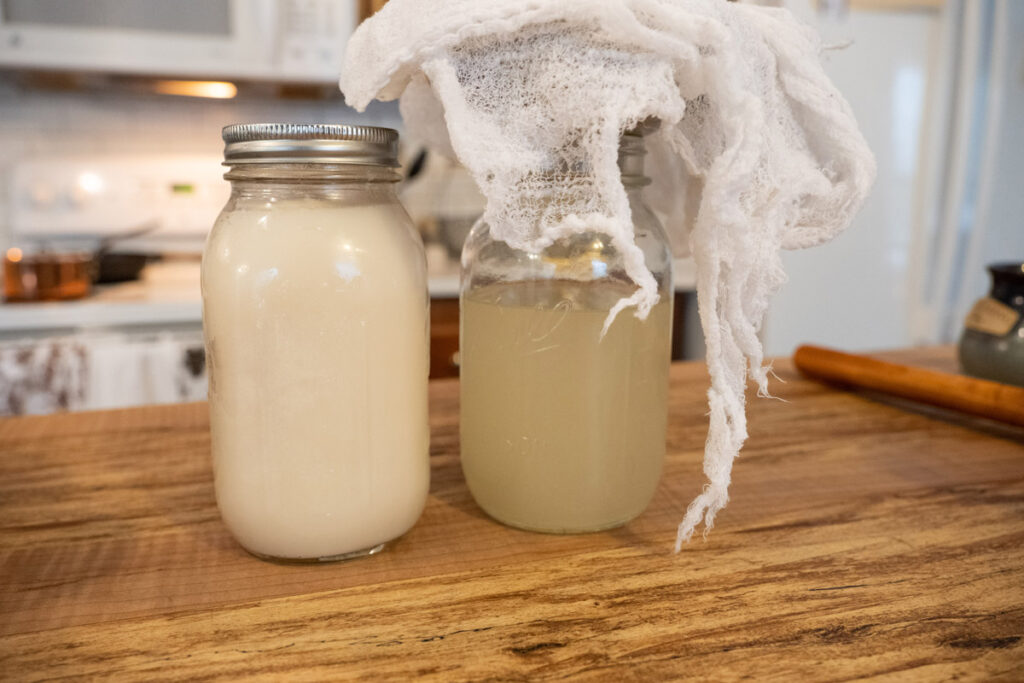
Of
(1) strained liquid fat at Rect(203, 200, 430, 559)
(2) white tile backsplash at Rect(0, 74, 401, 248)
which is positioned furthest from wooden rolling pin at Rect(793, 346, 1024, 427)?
(2) white tile backsplash at Rect(0, 74, 401, 248)

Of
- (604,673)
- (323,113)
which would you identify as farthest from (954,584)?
(323,113)

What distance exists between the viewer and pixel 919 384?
70 cm

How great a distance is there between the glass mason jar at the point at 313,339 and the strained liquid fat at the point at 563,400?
54 millimetres

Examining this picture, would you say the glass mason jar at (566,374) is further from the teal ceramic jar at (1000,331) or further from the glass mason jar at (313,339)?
the teal ceramic jar at (1000,331)

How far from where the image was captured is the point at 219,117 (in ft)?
5.91

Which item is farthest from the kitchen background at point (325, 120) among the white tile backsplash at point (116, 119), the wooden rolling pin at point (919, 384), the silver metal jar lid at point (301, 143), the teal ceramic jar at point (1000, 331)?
the silver metal jar lid at point (301, 143)

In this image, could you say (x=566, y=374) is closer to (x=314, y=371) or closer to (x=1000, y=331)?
(x=314, y=371)

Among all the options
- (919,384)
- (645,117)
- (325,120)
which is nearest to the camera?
(645,117)

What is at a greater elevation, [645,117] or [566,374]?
[645,117]

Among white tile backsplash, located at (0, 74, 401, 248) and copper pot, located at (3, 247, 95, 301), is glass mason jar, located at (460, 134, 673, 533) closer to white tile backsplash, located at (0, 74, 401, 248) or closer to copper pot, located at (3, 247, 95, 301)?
copper pot, located at (3, 247, 95, 301)

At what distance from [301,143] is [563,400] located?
210mm

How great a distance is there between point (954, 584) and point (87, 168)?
1.79 meters

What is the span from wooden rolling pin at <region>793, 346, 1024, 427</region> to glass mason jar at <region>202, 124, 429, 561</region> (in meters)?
0.50

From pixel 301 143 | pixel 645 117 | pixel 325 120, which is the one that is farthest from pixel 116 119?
pixel 645 117
